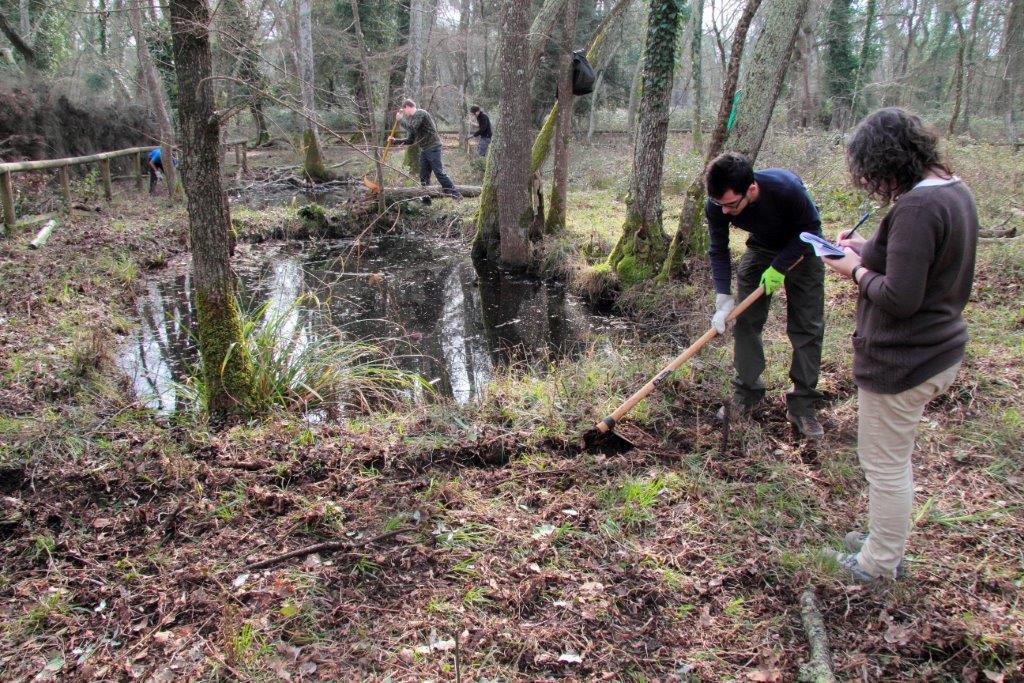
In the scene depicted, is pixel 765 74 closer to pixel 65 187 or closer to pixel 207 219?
pixel 207 219

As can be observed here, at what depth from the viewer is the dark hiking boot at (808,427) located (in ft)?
12.3

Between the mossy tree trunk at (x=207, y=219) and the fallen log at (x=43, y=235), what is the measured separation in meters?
5.37

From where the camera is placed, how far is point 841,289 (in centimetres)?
666

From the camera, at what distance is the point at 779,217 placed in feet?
11.7

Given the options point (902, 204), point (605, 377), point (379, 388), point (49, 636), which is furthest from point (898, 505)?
point (379, 388)

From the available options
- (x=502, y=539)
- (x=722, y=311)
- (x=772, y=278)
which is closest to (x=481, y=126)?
(x=722, y=311)

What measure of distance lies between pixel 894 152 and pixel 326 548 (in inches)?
110

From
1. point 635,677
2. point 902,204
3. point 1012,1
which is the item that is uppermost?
point 1012,1

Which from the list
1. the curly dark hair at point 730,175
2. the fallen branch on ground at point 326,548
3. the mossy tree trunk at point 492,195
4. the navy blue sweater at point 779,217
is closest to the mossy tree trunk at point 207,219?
the fallen branch on ground at point 326,548

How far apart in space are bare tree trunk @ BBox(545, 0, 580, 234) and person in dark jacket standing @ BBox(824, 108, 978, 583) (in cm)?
741

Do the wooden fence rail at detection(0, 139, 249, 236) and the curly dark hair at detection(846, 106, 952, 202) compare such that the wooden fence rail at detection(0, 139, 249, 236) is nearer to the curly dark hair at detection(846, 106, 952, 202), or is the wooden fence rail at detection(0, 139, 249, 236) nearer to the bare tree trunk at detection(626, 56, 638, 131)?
the curly dark hair at detection(846, 106, 952, 202)

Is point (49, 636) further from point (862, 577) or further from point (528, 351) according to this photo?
point (528, 351)

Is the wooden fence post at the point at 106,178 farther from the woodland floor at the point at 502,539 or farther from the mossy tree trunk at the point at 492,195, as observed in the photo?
the woodland floor at the point at 502,539

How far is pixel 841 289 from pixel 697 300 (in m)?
1.48
